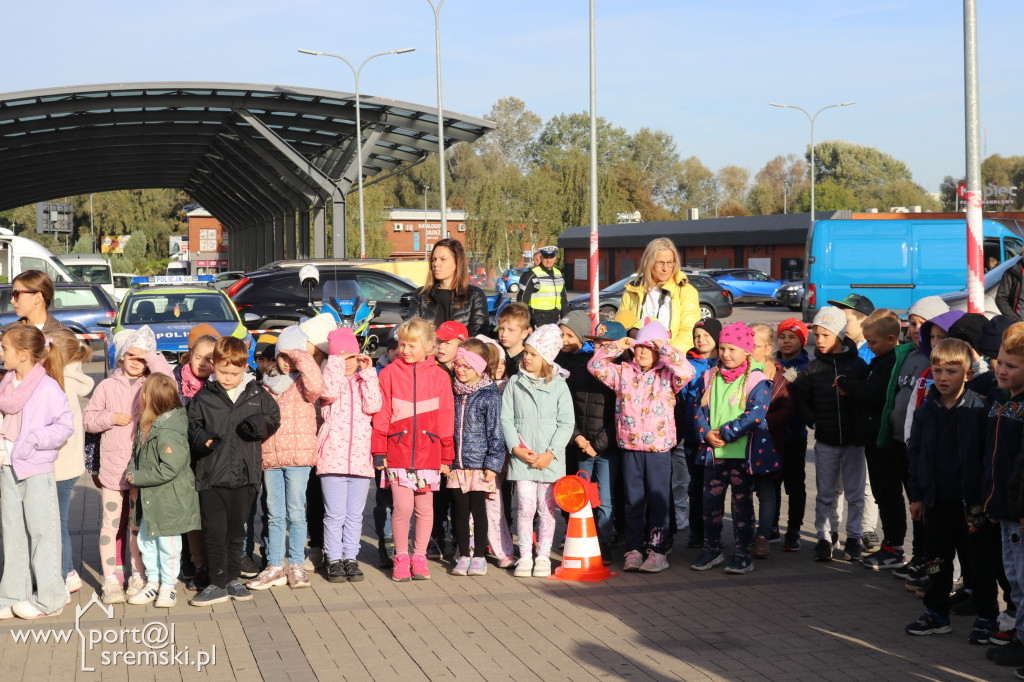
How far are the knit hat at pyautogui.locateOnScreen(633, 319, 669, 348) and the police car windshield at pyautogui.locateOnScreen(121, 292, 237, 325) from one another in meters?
9.24

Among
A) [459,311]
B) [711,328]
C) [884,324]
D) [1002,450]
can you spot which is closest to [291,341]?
[459,311]

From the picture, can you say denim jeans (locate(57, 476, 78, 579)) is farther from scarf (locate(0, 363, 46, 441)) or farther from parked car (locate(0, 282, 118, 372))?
parked car (locate(0, 282, 118, 372))

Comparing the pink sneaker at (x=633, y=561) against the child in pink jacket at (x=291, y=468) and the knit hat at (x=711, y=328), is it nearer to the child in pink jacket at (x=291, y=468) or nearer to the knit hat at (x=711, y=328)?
the knit hat at (x=711, y=328)

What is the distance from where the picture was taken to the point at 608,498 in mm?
7309

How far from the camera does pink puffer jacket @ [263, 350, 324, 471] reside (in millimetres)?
6660

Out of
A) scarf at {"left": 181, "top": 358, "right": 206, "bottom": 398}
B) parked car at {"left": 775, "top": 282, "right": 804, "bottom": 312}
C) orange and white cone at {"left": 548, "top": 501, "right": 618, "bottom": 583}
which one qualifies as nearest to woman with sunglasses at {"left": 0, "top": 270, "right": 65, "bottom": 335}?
scarf at {"left": 181, "top": 358, "right": 206, "bottom": 398}

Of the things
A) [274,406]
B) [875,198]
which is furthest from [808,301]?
[875,198]

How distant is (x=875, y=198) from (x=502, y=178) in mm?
53063

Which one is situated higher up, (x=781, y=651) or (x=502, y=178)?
(x=502, y=178)

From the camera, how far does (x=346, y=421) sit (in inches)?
271

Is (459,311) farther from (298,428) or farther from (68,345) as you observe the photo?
(68,345)

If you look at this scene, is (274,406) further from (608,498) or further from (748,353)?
(748,353)

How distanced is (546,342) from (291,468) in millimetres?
1809

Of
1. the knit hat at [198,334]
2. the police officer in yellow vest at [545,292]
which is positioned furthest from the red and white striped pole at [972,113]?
the knit hat at [198,334]
